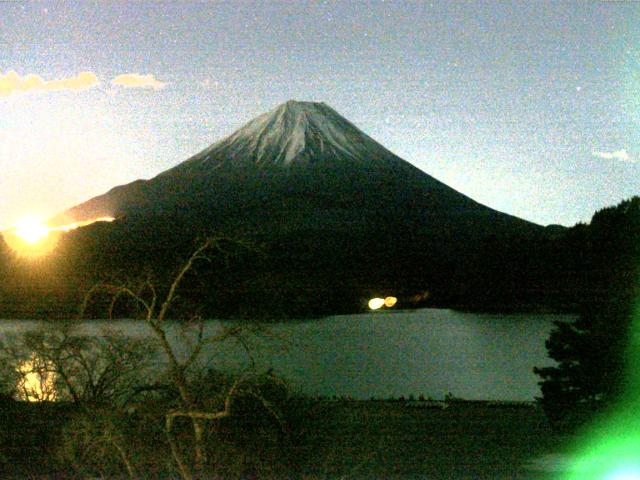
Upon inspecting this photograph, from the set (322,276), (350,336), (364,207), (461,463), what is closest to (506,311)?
(350,336)

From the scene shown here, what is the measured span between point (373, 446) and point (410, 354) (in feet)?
45.9

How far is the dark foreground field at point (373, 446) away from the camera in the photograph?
7188 mm

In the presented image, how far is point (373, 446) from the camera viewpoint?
26.8ft

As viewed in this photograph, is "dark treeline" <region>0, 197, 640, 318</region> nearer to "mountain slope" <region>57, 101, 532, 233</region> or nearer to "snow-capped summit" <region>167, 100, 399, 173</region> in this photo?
"mountain slope" <region>57, 101, 532, 233</region>

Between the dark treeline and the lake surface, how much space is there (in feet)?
2.77

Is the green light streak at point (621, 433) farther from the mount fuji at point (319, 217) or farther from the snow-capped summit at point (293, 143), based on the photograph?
the snow-capped summit at point (293, 143)

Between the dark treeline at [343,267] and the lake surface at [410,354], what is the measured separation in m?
0.84

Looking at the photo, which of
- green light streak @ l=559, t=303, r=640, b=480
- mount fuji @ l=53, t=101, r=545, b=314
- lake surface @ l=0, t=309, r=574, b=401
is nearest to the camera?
green light streak @ l=559, t=303, r=640, b=480

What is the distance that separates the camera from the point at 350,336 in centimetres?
2436

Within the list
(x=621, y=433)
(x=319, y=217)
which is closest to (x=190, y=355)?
(x=621, y=433)

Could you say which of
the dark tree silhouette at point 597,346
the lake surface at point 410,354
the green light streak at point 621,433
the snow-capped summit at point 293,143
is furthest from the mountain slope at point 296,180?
the green light streak at point 621,433

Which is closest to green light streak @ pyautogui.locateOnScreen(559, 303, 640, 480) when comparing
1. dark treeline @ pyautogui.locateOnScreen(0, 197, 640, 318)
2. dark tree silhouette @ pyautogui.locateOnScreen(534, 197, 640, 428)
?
dark tree silhouette @ pyautogui.locateOnScreen(534, 197, 640, 428)

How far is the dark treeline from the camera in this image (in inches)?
364

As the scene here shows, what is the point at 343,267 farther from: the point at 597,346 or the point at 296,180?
the point at 597,346
